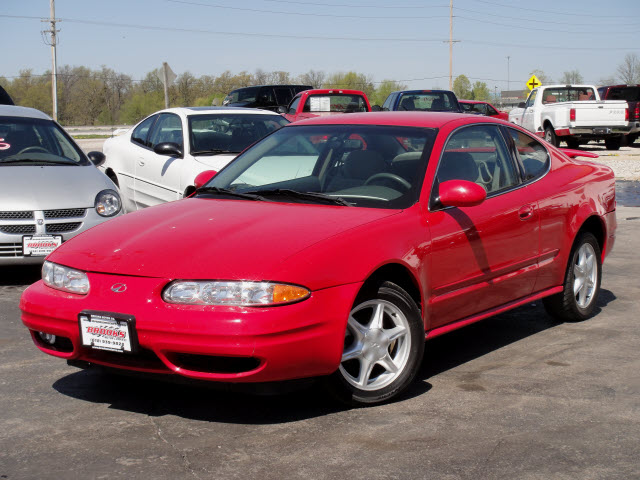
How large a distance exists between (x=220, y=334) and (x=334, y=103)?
17.2 meters

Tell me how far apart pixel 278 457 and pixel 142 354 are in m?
0.81

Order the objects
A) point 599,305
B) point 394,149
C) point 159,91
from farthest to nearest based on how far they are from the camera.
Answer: point 159,91
point 599,305
point 394,149

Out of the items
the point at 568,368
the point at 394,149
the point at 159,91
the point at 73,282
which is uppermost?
the point at 159,91

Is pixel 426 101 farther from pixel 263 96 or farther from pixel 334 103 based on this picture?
pixel 263 96

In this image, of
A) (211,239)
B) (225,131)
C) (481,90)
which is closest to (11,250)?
(225,131)

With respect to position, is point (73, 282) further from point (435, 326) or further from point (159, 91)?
point (159, 91)

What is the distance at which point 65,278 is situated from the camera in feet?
14.2

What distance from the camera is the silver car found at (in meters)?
7.45

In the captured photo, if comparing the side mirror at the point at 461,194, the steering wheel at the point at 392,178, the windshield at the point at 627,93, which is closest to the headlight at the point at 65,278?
the steering wheel at the point at 392,178

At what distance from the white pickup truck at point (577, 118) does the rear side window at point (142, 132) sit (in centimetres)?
1487

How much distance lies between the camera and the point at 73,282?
14.1ft

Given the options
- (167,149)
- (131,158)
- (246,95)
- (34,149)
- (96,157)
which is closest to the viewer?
(34,149)

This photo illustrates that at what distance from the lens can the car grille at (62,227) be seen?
7.60m

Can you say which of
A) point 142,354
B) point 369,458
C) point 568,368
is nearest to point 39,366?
point 142,354
